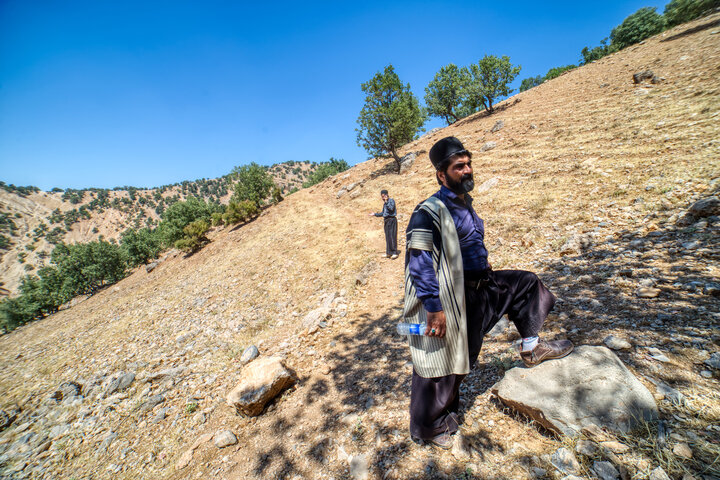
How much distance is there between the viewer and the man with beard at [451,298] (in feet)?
6.34

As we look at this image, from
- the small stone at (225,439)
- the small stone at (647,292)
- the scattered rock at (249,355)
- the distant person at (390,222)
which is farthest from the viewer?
the distant person at (390,222)

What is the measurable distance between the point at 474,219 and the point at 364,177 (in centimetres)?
1760

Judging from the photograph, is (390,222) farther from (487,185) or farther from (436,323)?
(436,323)

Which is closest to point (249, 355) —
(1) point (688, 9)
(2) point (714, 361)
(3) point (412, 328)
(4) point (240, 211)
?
(3) point (412, 328)

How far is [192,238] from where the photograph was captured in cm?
A: 1680

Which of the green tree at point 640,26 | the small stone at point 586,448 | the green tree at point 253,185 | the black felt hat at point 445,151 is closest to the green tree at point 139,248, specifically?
the green tree at point 253,185

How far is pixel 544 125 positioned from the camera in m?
12.3

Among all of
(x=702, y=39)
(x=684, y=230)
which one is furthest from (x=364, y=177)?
(x=702, y=39)

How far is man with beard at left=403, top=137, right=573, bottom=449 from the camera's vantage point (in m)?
1.93

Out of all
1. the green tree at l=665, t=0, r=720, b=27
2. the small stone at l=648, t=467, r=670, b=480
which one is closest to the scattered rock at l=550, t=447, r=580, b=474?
the small stone at l=648, t=467, r=670, b=480

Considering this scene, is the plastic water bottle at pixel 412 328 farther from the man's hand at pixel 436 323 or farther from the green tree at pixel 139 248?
the green tree at pixel 139 248

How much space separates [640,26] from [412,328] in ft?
144

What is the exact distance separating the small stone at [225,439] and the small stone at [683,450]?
3.89 metres

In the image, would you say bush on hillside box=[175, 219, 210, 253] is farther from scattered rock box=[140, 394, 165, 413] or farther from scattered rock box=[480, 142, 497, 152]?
scattered rock box=[480, 142, 497, 152]
